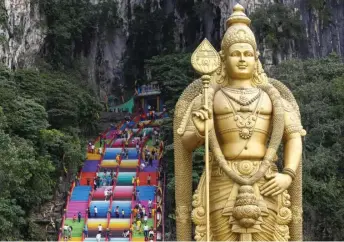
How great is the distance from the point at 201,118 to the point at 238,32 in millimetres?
1047

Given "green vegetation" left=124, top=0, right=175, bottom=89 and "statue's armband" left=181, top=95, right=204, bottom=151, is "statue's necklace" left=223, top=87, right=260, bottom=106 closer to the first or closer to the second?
"statue's armband" left=181, top=95, right=204, bottom=151

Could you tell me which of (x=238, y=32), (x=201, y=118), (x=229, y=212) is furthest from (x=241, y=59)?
(x=229, y=212)

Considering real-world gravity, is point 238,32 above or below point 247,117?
above

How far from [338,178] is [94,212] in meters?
6.10

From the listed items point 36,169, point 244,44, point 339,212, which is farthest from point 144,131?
point 244,44

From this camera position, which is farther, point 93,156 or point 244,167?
point 93,156

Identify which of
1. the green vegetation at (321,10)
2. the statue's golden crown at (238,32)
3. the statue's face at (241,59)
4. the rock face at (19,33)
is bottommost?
the statue's face at (241,59)

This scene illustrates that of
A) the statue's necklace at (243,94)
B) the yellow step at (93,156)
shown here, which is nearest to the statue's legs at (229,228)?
the statue's necklace at (243,94)

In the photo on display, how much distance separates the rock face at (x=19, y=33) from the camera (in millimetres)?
26234

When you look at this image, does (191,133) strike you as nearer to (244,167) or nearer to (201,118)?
(201,118)

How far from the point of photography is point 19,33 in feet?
89.8

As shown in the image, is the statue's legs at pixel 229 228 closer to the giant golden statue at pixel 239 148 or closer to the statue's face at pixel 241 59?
the giant golden statue at pixel 239 148

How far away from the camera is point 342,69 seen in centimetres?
2352

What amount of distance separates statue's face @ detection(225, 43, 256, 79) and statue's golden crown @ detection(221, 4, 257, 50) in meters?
0.05
